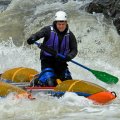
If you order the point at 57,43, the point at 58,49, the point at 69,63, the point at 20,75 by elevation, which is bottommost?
the point at 69,63

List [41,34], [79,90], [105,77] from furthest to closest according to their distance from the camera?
[105,77] < [41,34] < [79,90]

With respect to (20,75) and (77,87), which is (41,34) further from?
(20,75)

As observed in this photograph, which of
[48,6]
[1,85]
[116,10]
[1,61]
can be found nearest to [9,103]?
[1,85]

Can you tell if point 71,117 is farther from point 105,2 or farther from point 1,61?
point 105,2

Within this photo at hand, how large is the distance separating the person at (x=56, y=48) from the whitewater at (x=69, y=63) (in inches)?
19.2

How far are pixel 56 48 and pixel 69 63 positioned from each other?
12.7 feet

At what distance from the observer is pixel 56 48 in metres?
6.99

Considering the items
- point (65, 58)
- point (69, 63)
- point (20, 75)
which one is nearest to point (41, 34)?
point (65, 58)

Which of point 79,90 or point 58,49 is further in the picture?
point 58,49

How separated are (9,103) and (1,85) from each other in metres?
0.47

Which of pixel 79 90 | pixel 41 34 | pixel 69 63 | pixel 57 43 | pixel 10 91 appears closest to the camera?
pixel 10 91

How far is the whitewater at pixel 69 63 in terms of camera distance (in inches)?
227

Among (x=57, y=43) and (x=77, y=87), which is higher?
(x=57, y=43)

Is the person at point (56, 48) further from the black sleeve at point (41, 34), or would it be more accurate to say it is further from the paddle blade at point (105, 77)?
the paddle blade at point (105, 77)
